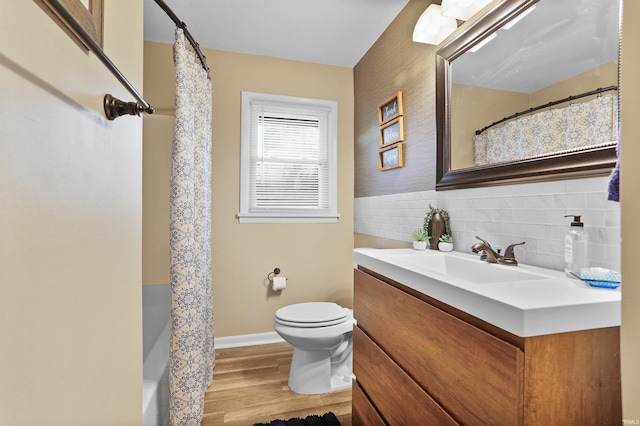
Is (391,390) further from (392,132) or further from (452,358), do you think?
(392,132)

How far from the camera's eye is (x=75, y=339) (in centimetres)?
66

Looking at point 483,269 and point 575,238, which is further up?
point 575,238

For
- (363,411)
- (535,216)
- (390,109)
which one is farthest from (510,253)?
(390,109)

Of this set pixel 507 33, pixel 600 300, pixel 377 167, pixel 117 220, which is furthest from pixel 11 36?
pixel 377 167

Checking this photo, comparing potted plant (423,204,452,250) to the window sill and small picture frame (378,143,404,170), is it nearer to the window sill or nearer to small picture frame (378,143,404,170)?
small picture frame (378,143,404,170)

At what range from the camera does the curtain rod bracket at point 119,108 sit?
786 mm

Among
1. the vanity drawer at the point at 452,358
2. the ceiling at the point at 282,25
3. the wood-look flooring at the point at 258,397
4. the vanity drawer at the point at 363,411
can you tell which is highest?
the ceiling at the point at 282,25

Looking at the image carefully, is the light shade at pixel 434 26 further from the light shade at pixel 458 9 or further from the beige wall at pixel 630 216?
the beige wall at pixel 630 216

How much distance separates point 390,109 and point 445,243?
1.08m

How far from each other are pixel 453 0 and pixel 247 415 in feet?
7.56

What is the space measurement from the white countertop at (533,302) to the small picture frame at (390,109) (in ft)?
4.63

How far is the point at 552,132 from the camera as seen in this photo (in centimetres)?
110

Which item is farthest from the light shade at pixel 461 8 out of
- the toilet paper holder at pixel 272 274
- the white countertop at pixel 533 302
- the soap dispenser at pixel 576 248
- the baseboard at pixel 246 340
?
the baseboard at pixel 246 340

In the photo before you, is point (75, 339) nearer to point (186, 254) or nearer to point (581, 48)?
point (186, 254)
